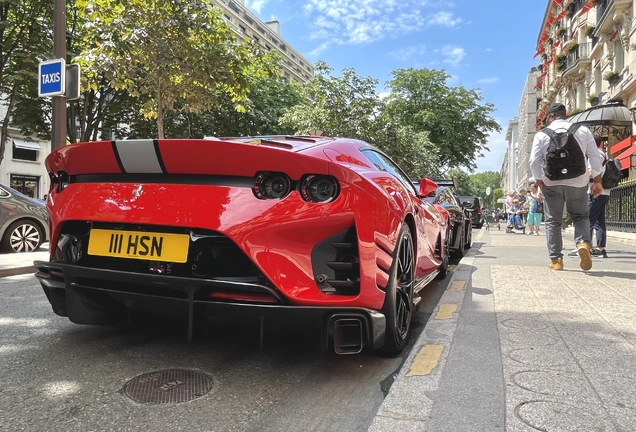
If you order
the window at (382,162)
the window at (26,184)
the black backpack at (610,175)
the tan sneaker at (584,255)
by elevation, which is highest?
the window at (26,184)

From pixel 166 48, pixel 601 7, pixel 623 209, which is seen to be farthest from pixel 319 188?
pixel 601 7

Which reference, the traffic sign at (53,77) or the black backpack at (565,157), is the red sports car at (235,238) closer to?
the black backpack at (565,157)

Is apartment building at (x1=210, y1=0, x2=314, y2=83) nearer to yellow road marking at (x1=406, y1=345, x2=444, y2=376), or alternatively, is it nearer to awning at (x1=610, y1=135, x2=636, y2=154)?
awning at (x1=610, y1=135, x2=636, y2=154)

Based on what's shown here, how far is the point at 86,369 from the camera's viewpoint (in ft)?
8.07

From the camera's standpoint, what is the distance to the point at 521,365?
2.44 metres

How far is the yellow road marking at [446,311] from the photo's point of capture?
352 cm

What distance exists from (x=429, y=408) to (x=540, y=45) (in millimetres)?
57524

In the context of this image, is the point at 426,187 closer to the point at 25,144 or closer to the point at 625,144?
the point at 625,144

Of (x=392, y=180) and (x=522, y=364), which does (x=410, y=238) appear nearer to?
(x=392, y=180)

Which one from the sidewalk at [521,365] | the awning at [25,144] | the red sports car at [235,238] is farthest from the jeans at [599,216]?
the awning at [25,144]

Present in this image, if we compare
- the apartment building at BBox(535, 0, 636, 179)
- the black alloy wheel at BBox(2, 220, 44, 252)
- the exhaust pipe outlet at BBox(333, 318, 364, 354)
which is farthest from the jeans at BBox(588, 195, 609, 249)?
the apartment building at BBox(535, 0, 636, 179)

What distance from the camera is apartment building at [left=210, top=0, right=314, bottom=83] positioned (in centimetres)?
6538

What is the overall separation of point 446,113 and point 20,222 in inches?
1339

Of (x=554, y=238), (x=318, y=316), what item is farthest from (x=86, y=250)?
(x=554, y=238)
